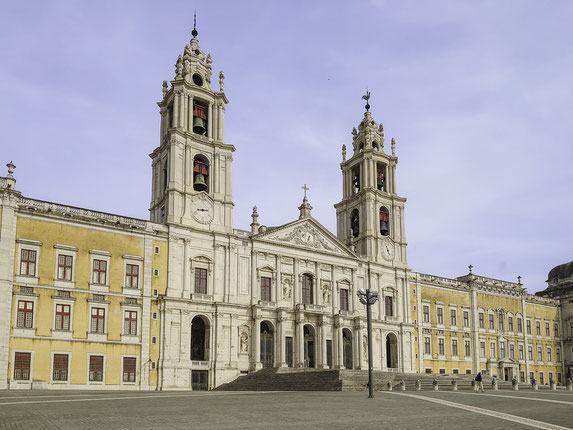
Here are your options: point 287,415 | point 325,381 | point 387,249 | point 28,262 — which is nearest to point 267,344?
point 325,381

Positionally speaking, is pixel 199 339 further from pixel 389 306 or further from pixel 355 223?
pixel 355 223

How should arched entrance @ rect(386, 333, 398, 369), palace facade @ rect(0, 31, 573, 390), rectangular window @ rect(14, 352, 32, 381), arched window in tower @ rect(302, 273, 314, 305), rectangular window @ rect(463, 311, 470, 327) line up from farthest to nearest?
rectangular window @ rect(463, 311, 470, 327) → arched entrance @ rect(386, 333, 398, 369) → arched window in tower @ rect(302, 273, 314, 305) → palace facade @ rect(0, 31, 573, 390) → rectangular window @ rect(14, 352, 32, 381)

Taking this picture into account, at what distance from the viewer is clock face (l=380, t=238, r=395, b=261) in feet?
201

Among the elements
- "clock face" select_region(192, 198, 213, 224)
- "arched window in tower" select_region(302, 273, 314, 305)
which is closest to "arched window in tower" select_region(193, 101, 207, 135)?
"clock face" select_region(192, 198, 213, 224)

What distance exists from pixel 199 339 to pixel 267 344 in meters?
5.75

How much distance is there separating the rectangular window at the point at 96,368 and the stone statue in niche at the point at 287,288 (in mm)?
16255

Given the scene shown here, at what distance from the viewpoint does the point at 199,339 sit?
48.0 metres

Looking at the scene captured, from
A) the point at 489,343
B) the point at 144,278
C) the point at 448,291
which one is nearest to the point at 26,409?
the point at 144,278

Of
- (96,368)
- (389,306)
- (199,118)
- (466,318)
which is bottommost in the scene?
(96,368)

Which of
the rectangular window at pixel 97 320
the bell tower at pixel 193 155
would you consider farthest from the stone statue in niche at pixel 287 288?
the rectangular window at pixel 97 320

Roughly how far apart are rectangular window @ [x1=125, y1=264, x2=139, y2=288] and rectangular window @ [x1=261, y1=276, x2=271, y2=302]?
10949mm

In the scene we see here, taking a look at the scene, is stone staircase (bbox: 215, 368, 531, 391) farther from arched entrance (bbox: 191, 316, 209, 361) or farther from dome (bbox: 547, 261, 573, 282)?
dome (bbox: 547, 261, 573, 282)

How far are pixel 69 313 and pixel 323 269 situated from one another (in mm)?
22504

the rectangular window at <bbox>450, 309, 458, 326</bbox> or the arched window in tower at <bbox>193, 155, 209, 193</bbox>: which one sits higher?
the arched window in tower at <bbox>193, 155, 209, 193</bbox>
